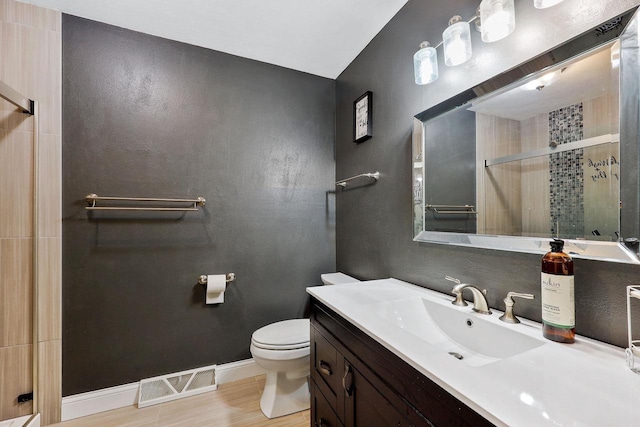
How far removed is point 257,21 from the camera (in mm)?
1677

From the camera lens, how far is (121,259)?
5.64 ft

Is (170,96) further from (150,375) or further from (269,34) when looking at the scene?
(150,375)

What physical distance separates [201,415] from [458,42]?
7.64ft

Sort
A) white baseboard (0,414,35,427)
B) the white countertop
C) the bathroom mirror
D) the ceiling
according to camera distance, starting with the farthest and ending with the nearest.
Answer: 1. the ceiling
2. white baseboard (0,414,35,427)
3. the bathroom mirror
4. the white countertop

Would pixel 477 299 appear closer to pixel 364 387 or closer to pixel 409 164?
pixel 364 387

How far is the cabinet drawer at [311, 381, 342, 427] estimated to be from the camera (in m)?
1.09

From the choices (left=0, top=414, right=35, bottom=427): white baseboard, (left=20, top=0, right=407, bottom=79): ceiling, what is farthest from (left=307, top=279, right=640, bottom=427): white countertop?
(left=0, top=414, right=35, bottom=427): white baseboard

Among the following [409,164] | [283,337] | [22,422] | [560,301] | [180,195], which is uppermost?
[409,164]

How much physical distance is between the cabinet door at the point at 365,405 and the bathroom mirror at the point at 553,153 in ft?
2.19

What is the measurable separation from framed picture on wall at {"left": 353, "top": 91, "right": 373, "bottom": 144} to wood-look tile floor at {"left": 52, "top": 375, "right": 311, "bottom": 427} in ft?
5.92

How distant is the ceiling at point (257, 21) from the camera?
1544mm

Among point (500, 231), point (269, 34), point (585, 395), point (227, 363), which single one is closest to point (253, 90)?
point (269, 34)

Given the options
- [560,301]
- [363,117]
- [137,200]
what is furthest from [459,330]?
[137,200]

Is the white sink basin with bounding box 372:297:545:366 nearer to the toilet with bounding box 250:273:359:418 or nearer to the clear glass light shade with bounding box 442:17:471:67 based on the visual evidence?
the toilet with bounding box 250:273:359:418
